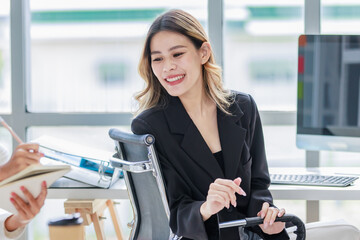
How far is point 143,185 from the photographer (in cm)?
172

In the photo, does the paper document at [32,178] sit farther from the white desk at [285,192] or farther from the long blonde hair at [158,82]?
the white desk at [285,192]

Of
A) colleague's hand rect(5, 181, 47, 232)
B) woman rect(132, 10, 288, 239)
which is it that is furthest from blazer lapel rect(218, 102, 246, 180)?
colleague's hand rect(5, 181, 47, 232)

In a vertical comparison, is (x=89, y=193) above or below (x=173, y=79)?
below

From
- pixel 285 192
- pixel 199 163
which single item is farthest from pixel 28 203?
pixel 285 192

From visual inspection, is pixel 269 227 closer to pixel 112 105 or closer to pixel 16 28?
pixel 112 105

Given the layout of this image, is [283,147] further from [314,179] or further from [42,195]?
[42,195]

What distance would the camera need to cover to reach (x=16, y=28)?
9.04 feet

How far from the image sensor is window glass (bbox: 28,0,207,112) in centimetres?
281

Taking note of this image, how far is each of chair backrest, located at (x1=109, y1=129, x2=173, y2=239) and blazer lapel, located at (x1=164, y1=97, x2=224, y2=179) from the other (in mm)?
150

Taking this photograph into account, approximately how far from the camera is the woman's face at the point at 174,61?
1786mm

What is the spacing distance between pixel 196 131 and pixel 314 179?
0.72 m

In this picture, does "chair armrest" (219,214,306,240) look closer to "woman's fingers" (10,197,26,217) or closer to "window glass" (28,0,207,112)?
"woman's fingers" (10,197,26,217)

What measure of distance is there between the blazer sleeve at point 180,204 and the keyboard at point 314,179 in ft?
2.13

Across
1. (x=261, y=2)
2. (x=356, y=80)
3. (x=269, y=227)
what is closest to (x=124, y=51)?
(x=261, y=2)
